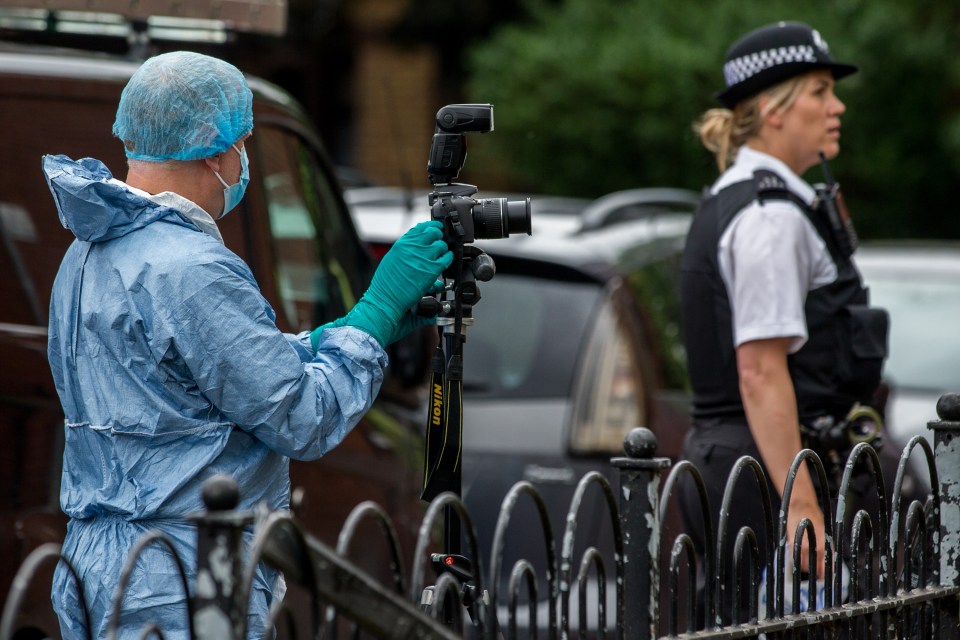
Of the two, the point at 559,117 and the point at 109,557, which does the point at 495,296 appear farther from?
the point at 559,117

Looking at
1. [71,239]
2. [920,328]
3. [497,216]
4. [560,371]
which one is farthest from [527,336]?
[920,328]

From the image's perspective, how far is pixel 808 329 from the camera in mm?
3480

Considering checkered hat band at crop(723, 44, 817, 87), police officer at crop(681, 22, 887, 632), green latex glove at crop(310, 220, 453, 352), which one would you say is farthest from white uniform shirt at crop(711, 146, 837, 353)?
green latex glove at crop(310, 220, 453, 352)

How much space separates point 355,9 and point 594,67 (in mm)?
4115

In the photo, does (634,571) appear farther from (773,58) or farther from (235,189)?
(773,58)

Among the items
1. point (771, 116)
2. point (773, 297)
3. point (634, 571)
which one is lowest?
point (634, 571)

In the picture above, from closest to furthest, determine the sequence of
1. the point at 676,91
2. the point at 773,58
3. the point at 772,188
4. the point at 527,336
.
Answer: the point at 772,188 < the point at 773,58 < the point at 527,336 < the point at 676,91

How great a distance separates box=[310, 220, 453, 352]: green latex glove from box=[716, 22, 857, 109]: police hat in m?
1.25

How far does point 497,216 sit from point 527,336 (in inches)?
93.2

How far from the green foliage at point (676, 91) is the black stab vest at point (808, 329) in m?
7.65

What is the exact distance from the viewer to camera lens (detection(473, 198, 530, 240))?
275 centimetres

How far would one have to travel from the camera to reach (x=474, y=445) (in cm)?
486

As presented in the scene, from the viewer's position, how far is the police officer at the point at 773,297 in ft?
11.0

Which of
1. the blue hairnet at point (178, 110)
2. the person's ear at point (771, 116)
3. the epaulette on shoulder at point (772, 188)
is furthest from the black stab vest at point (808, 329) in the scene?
the blue hairnet at point (178, 110)
